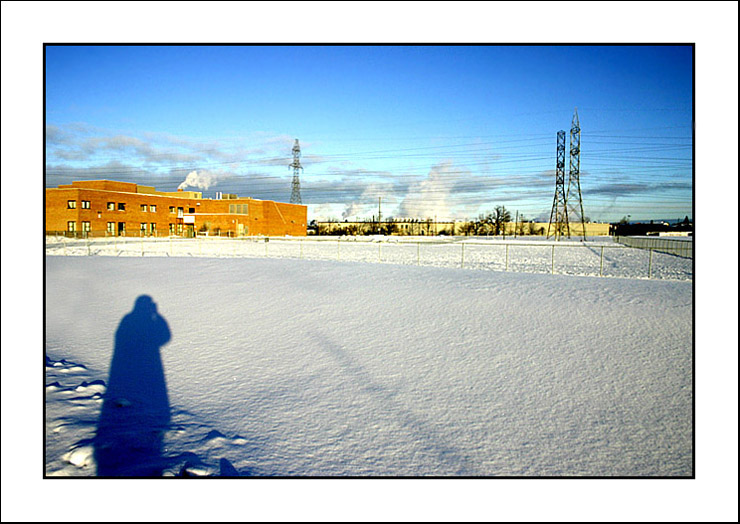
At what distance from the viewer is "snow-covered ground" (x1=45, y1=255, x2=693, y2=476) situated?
4.14 m

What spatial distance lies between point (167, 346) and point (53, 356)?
5.94 ft

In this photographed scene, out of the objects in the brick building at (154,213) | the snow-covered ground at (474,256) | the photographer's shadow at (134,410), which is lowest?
the photographer's shadow at (134,410)

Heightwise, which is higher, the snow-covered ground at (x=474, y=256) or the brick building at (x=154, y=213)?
the brick building at (x=154, y=213)

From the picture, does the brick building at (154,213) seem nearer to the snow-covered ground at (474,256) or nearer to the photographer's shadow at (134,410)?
the snow-covered ground at (474,256)

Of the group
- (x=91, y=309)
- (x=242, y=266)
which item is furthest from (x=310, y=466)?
(x=242, y=266)

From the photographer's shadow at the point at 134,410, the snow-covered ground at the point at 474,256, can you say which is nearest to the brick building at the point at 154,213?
the snow-covered ground at the point at 474,256

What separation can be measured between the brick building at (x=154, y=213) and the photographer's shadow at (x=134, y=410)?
35.7 metres

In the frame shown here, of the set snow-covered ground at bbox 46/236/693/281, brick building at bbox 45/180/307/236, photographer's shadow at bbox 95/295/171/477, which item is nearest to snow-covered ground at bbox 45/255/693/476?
photographer's shadow at bbox 95/295/171/477

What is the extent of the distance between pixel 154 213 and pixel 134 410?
2395 inches

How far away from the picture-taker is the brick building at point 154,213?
47.3 metres

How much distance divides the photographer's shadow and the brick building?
35689 millimetres

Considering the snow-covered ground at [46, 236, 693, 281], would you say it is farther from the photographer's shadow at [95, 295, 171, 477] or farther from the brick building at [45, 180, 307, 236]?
the photographer's shadow at [95, 295, 171, 477]

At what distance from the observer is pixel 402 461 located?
4.08 m

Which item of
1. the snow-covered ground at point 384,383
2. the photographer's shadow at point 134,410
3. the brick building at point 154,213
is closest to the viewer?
the photographer's shadow at point 134,410
